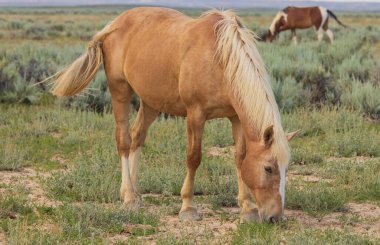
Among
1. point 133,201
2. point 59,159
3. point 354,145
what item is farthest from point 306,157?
point 59,159

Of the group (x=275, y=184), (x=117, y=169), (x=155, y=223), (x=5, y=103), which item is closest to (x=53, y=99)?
(x=5, y=103)

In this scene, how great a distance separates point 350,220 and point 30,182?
3.67 m

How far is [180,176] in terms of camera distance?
7.35m

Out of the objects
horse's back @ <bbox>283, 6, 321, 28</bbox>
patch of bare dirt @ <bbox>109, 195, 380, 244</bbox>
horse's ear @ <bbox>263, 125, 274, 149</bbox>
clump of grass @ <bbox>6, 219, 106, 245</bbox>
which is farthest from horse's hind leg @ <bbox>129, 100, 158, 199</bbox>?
horse's back @ <bbox>283, 6, 321, 28</bbox>

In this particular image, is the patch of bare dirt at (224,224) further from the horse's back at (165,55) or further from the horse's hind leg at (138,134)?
the horse's back at (165,55)

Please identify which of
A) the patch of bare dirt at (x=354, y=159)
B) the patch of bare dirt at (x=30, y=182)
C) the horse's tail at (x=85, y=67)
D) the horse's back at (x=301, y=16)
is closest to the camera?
the patch of bare dirt at (x=30, y=182)

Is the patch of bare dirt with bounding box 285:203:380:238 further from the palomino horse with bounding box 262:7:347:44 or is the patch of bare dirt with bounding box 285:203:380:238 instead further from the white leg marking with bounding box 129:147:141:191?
the palomino horse with bounding box 262:7:347:44

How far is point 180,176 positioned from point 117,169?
0.86 m

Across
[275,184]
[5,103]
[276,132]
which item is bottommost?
[5,103]

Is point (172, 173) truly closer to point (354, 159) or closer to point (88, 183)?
point (88, 183)

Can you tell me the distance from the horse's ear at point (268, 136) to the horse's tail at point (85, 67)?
2752 millimetres

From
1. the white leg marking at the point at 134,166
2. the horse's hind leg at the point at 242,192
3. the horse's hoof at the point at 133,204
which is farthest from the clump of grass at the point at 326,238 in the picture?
the white leg marking at the point at 134,166

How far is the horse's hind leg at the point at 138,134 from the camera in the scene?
23.2ft

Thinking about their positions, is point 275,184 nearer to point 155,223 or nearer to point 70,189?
point 155,223
